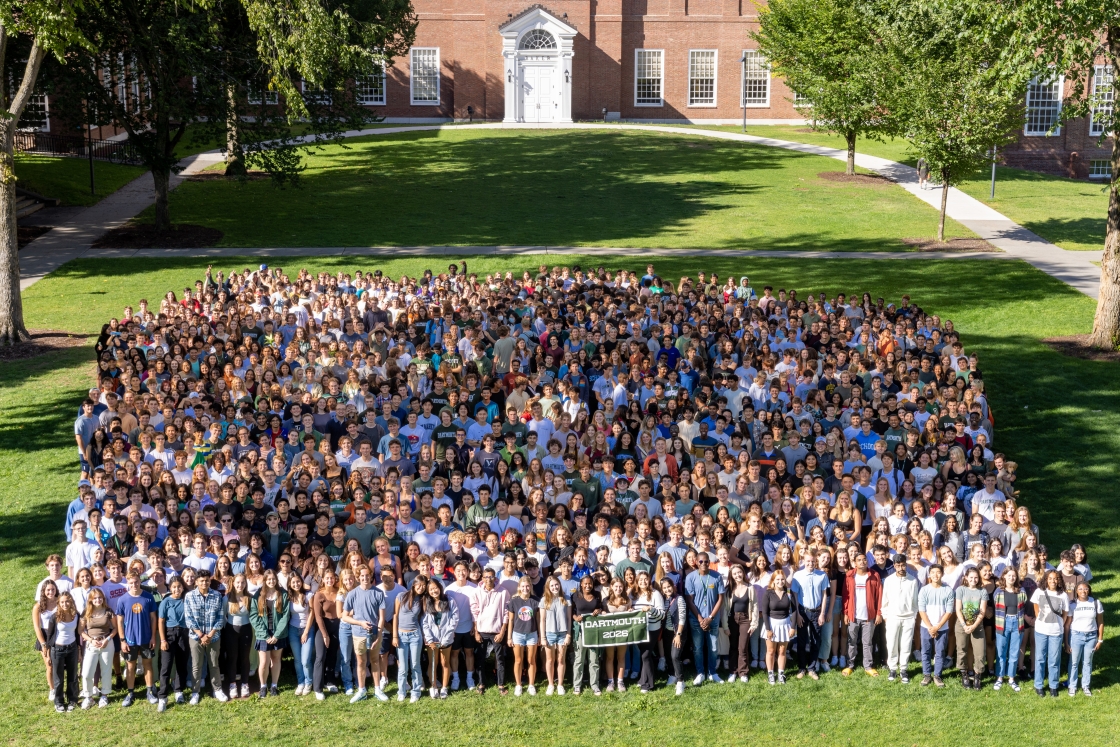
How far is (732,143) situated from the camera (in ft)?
161

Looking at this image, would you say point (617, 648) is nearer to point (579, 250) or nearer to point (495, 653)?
point (495, 653)

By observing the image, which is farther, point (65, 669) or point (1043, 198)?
point (1043, 198)

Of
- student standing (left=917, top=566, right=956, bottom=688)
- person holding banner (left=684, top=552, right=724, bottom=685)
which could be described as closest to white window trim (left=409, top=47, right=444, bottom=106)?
person holding banner (left=684, top=552, right=724, bottom=685)

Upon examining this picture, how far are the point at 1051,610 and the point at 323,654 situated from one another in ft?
24.3

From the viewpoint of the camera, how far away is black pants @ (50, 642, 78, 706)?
11.5m

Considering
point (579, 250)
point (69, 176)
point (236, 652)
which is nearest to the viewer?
point (236, 652)

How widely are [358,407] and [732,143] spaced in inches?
1405

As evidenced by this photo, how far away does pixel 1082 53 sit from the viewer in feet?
68.2

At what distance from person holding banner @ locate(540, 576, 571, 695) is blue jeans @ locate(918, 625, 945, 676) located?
3628 mm

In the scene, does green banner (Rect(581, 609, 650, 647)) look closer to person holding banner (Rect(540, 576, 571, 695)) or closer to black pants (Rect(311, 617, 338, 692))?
person holding banner (Rect(540, 576, 571, 695))

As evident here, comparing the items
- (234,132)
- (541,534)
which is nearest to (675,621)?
(541,534)

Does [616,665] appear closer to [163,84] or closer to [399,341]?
[399,341]

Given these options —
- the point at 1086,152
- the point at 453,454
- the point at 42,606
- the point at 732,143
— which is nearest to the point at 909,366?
the point at 453,454

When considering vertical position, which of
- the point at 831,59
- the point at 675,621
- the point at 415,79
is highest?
the point at 415,79
